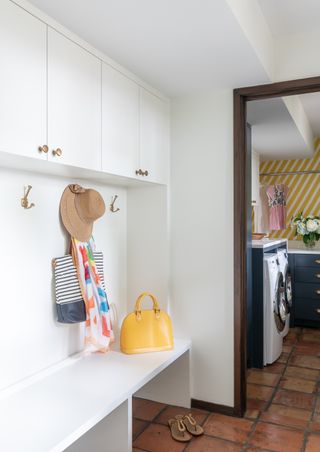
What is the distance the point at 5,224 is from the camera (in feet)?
6.51

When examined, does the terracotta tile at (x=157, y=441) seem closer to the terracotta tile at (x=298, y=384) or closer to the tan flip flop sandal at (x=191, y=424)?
the tan flip flop sandal at (x=191, y=424)

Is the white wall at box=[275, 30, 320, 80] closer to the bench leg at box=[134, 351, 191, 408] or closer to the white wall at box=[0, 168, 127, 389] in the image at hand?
A: the white wall at box=[0, 168, 127, 389]

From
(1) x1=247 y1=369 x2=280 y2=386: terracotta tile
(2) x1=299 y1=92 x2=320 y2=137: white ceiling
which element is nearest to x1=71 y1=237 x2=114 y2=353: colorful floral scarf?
(1) x1=247 y1=369 x2=280 y2=386: terracotta tile

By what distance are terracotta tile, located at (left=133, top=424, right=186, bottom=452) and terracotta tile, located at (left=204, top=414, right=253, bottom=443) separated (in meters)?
0.23

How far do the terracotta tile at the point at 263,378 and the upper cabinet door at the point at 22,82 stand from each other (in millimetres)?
2521

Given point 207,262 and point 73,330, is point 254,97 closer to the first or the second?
point 207,262

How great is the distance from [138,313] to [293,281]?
9.45 ft

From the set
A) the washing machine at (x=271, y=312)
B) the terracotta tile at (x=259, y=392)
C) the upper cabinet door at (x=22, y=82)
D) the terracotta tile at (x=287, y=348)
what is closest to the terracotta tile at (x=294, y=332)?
the terracotta tile at (x=287, y=348)

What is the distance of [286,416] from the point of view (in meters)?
2.68

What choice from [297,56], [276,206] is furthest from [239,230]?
[276,206]

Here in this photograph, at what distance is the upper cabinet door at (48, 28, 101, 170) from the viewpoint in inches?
70.6

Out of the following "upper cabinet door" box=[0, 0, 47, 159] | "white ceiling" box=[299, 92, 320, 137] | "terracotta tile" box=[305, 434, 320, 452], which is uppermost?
"white ceiling" box=[299, 92, 320, 137]

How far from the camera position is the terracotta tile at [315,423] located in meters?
2.51

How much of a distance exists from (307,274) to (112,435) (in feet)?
11.2
